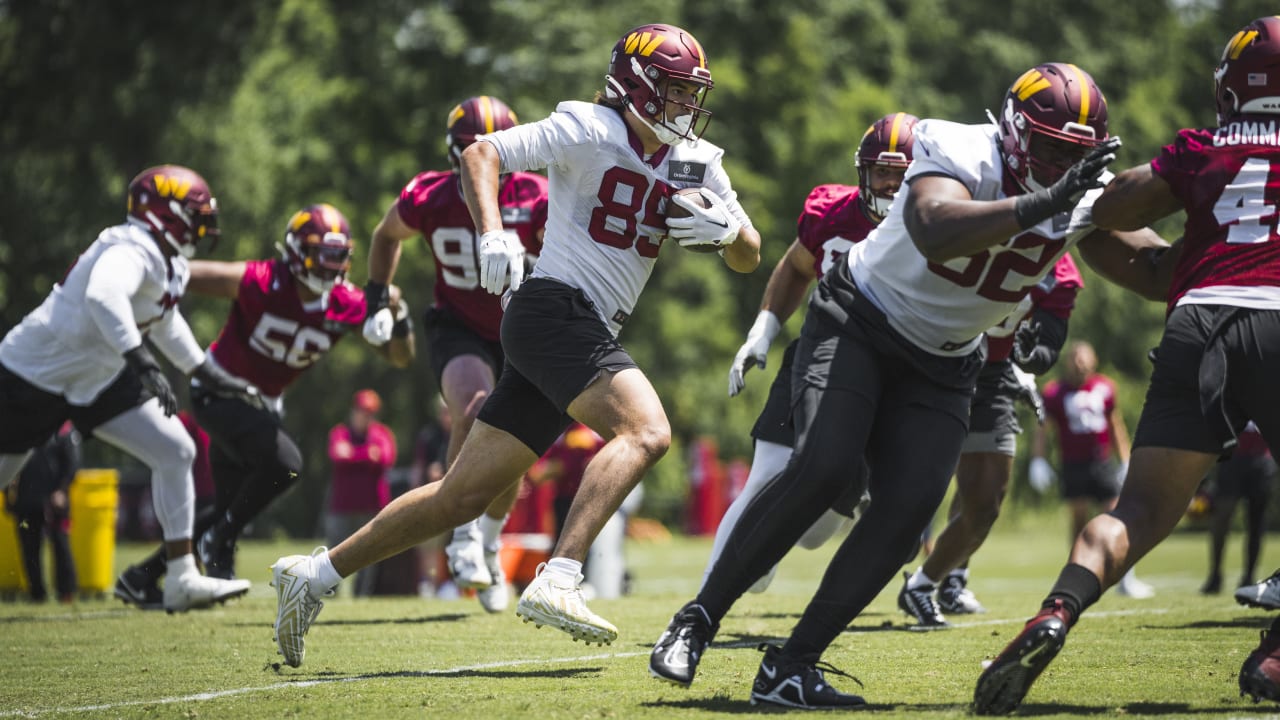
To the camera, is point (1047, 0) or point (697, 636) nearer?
point (697, 636)

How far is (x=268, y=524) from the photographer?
2781cm

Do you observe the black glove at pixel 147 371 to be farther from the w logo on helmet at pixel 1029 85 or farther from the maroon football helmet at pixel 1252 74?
the maroon football helmet at pixel 1252 74

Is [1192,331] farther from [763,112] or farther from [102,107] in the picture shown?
[763,112]

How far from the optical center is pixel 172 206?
816 cm

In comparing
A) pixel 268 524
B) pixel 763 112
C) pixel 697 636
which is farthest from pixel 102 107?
pixel 697 636

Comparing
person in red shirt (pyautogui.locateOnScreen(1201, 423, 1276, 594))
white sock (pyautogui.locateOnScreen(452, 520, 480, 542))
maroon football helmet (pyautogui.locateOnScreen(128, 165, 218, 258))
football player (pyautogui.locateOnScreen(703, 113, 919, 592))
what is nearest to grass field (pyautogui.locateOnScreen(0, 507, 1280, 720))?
white sock (pyautogui.locateOnScreen(452, 520, 480, 542))

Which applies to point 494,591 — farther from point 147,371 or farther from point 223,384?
point 147,371

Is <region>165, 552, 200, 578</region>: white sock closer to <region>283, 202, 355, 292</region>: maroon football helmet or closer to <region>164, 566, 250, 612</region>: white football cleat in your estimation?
<region>164, 566, 250, 612</region>: white football cleat

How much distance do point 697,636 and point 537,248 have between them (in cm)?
362

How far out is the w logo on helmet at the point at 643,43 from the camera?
5270 millimetres

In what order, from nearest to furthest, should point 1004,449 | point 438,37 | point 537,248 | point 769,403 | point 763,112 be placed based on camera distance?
point 769,403
point 1004,449
point 537,248
point 438,37
point 763,112

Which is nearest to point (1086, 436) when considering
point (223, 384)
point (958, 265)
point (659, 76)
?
point (223, 384)

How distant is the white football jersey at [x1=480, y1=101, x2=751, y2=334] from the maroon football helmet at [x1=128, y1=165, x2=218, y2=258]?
11.9 feet

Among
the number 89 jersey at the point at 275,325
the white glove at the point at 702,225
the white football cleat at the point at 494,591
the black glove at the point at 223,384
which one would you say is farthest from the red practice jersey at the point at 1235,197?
the black glove at the point at 223,384
